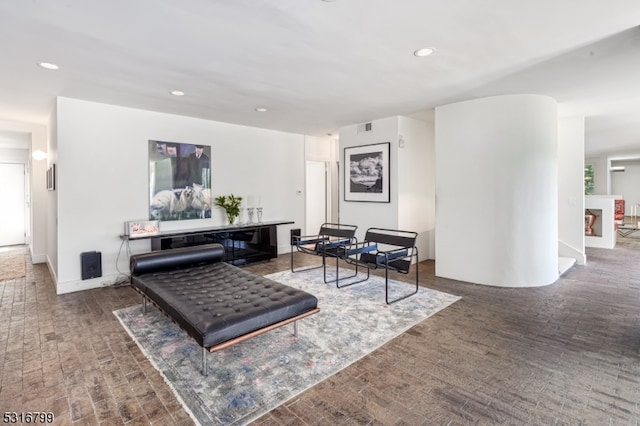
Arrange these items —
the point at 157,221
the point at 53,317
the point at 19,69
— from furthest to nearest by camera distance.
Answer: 1. the point at 157,221
2. the point at 53,317
3. the point at 19,69

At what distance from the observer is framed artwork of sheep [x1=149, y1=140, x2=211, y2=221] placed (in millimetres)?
5285

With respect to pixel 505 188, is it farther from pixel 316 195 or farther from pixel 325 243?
pixel 316 195

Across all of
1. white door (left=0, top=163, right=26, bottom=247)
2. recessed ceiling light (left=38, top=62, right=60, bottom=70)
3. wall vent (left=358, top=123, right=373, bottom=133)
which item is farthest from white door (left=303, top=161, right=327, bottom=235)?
white door (left=0, top=163, right=26, bottom=247)

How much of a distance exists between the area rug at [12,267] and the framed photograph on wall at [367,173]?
5992mm

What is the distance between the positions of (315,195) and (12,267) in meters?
6.32

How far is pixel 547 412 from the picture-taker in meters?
2.03

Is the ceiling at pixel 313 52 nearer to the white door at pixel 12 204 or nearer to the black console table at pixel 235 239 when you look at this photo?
the black console table at pixel 235 239

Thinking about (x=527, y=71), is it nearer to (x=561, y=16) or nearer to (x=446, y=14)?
(x=561, y=16)

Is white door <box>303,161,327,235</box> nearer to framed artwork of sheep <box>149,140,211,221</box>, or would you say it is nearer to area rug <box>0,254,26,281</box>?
framed artwork of sheep <box>149,140,211,221</box>

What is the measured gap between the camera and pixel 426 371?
2500 mm

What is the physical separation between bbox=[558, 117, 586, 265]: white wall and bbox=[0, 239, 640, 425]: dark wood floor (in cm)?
234

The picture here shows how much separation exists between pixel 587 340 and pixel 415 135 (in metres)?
4.11

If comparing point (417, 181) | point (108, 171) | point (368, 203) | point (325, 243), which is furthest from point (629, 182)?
point (108, 171)

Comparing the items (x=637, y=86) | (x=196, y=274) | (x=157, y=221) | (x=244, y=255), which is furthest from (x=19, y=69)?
(x=637, y=86)
